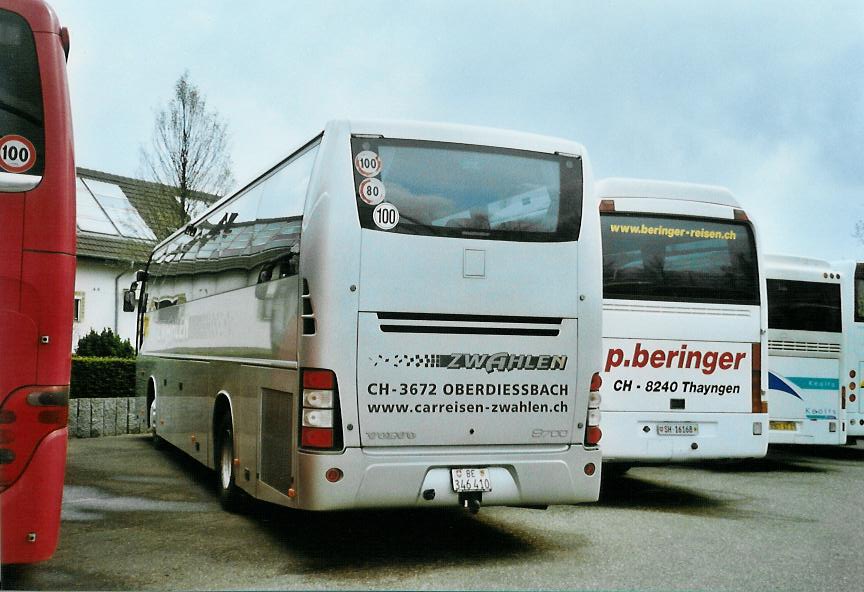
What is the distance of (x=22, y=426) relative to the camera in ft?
18.2

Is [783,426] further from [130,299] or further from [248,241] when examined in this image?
[130,299]

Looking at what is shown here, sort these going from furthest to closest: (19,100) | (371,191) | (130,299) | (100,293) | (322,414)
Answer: (100,293)
(130,299)
(371,191)
(322,414)
(19,100)

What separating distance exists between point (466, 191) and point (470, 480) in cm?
210

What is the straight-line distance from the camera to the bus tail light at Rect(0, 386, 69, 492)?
18.1 ft

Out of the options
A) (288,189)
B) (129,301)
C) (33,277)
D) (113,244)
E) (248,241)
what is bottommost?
(33,277)

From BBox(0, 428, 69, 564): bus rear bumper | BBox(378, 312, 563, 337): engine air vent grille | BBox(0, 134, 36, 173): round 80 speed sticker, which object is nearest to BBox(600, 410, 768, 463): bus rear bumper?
BBox(378, 312, 563, 337): engine air vent grille

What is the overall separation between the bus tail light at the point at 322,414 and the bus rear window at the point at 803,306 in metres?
9.12

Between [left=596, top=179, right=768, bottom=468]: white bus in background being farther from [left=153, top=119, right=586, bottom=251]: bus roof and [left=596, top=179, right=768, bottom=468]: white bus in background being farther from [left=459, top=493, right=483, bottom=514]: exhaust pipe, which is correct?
[left=459, top=493, right=483, bottom=514]: exhaust pipe

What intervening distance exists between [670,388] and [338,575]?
16.0ft

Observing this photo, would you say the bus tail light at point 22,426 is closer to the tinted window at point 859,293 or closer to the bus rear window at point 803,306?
the bus rear window at point 803,306

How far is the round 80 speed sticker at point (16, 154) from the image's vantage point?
5.61 meters

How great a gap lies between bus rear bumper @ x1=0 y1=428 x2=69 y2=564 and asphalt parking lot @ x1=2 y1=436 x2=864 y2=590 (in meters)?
0.62

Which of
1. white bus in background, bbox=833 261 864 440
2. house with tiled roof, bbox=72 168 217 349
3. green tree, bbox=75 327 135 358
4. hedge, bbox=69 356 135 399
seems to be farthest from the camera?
house with tiled roof, bbox=72 168 217 349

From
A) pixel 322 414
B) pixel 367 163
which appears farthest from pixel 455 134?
pixel 322 414
